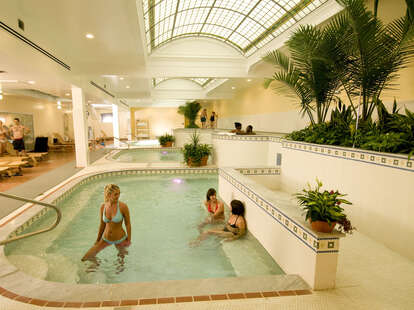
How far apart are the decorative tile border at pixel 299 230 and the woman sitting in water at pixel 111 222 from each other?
1.61m

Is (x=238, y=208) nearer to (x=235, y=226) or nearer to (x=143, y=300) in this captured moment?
(x=235, y=226)

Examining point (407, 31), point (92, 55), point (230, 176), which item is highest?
point (92, 55)

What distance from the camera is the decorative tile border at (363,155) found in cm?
246

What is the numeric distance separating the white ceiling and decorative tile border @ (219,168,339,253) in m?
3.35

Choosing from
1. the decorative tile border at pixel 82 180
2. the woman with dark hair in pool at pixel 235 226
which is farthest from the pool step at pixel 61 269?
the woman with dark hair in pool at pixel 235 226

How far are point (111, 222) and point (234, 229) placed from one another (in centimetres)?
165

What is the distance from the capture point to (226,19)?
9695 mm

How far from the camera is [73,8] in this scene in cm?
355

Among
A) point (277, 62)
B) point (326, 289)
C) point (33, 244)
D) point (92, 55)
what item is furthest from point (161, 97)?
point (326, 289)

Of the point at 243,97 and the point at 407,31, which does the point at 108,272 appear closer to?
the point at 407,31

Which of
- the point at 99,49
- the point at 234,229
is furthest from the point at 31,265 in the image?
the point at 99,49

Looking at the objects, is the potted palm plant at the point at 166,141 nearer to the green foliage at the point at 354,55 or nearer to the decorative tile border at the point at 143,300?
the green foliage at the point at 354,55

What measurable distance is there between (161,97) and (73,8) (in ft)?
45.2

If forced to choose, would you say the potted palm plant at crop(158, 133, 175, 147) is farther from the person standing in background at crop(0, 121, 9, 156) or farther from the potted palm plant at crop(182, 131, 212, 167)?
the person standing in background at crop(0, 121, 9, 156)
